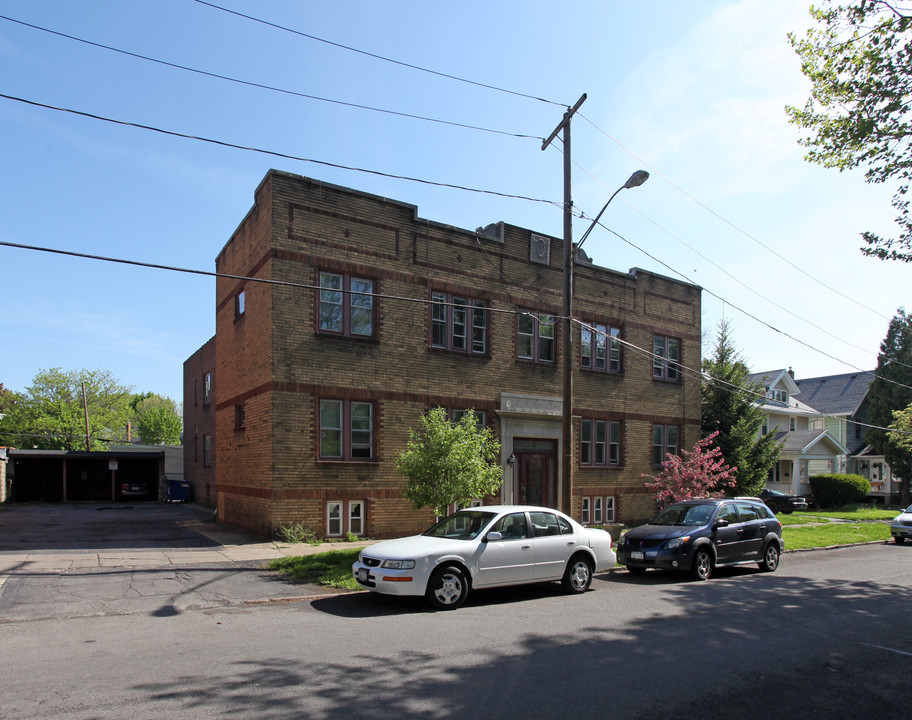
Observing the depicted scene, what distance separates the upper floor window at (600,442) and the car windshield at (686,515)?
7.59m

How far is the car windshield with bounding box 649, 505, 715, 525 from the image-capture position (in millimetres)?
14055

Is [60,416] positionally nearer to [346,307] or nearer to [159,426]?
[159,426]

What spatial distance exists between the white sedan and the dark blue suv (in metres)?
1.46

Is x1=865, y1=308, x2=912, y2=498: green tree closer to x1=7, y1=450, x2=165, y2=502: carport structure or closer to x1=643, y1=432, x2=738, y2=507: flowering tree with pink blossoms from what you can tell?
x1=643, y1=432, x2=738, y2=507: flowering tree with pink blossoms

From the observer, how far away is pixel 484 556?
10438 mm

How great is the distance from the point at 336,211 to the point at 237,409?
6444mm

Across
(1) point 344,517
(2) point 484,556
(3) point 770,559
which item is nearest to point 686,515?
(3) point 770,559

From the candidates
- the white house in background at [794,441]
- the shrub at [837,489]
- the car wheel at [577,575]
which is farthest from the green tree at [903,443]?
the car wheel at [577,575]

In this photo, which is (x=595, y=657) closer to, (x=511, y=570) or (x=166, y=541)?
(x=511, y=570)

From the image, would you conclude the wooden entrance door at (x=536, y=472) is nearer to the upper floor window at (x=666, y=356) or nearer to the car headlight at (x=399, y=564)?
the upper floor window at (x=666, y=356)

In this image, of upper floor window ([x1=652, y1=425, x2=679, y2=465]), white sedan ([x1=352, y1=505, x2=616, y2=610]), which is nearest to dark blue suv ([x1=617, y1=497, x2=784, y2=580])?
white sedan ([x1=352, y1=505, x2=616, y2=610])

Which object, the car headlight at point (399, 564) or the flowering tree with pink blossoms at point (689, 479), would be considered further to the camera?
the flowering tree with pink blossoms at point (689, 479)

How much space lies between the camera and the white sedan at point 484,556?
9852mm

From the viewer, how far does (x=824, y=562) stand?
1625 cm
